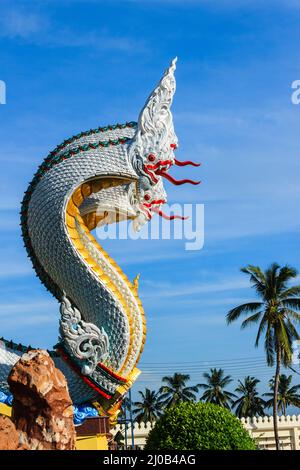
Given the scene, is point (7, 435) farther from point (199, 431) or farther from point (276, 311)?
point (276, 311)

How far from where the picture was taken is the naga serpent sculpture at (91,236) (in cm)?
1510

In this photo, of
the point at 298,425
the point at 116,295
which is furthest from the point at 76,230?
the point at 298,425

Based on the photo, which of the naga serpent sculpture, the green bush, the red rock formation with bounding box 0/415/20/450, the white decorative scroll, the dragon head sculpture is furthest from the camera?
the dragon head sculpture

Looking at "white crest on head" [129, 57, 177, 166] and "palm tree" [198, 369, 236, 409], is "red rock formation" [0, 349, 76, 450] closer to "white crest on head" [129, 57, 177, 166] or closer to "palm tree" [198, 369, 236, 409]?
"white crest on head" [129, 57, 177, 166]

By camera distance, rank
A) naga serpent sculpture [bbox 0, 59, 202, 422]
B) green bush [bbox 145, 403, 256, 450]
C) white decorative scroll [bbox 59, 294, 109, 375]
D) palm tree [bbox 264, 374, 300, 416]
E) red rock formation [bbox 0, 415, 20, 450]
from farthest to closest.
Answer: palm tree [bbox 264, 374, 300, 416], naga serpent sculpture [bbox 0, 59, 202, 422], white decorative scroll [bbox 59, 294, 109, 375], green bush [bbox 145, 403, 256, 450], red rock formation [bbox 0, 415, 20, 450]

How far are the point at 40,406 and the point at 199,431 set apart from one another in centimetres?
433

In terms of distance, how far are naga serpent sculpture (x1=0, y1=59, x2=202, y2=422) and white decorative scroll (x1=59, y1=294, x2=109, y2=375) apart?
0.02 metres

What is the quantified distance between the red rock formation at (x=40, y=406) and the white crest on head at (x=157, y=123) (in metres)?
8.27

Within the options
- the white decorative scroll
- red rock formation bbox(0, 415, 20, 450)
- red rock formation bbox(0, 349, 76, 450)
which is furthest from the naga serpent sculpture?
red rock formation bbox(0, 415, 20, 450)

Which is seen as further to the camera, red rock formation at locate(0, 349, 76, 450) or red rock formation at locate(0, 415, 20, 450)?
red rock formation at locate(0, 349, 76, 450)

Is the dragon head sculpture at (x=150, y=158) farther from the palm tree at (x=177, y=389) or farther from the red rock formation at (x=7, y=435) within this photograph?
the palm tree at (x=177, y=389)

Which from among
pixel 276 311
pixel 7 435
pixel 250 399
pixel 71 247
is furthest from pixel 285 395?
pixel 7 435

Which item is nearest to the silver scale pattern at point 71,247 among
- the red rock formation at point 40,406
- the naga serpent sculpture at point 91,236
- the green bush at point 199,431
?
the naga serpent sculpture at point 91,236

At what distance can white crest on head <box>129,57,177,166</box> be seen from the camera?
15.7 meters
